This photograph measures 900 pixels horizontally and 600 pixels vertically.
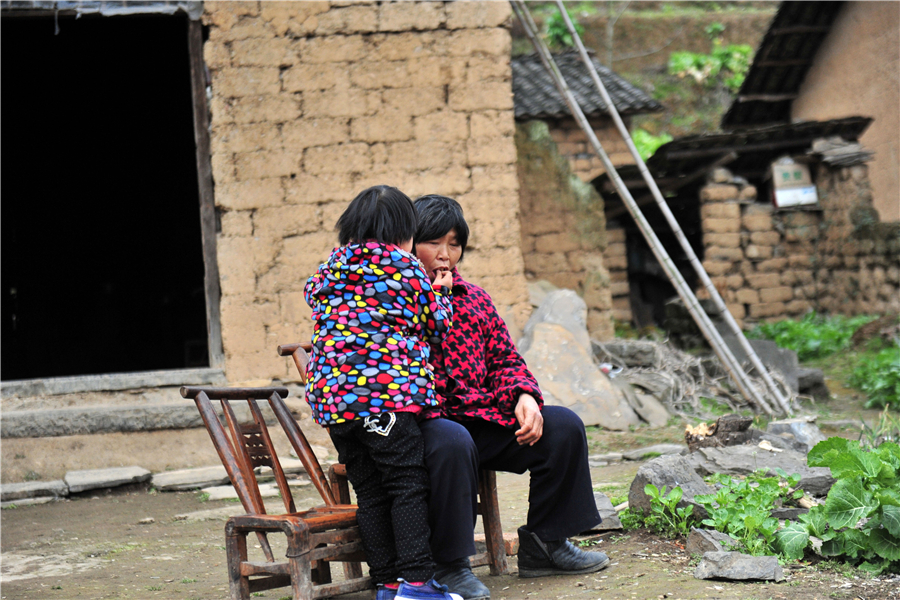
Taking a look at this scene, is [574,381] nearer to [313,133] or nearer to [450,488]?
[313,133]

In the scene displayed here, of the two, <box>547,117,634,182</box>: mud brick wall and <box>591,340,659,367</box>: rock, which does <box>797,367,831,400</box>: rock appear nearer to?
<box>591,340,659,367</box>: rock

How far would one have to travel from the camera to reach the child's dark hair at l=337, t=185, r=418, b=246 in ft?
7.79

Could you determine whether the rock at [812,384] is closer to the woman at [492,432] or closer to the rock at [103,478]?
the woman at [492,432]

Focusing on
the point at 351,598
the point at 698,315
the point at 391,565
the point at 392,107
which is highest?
the point at 392,107

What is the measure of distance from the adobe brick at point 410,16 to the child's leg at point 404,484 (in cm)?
410

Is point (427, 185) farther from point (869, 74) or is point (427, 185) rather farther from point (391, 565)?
point (869, 74)

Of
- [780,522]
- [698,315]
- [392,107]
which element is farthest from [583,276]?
[780,522]

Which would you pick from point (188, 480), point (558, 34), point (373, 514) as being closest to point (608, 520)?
point (373, 514)

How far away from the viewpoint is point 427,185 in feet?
18.8

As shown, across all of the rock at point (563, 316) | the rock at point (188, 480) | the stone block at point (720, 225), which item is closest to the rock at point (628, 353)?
the rock at point (563, 316)

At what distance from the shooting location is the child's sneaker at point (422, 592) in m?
2.23

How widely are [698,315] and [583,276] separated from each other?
1.87 metres

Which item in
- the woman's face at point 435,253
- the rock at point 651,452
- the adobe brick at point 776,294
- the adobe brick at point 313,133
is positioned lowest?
the rock at point 651,452

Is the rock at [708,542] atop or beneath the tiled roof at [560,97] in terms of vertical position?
beneath
